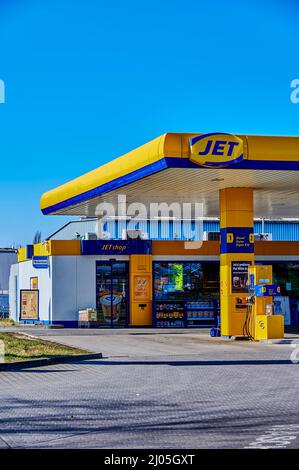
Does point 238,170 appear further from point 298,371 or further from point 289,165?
point 298,371

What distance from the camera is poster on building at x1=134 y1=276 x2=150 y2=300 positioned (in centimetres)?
3238

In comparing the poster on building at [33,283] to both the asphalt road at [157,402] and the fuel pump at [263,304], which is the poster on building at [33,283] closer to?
the fuel pump at [263,304]

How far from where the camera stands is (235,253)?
947 inches

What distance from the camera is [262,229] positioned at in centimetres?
4578

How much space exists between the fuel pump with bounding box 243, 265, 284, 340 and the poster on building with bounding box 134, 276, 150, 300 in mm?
9400

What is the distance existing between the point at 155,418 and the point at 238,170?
459 inches

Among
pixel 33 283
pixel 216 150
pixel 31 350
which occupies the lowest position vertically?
pixel 31 350

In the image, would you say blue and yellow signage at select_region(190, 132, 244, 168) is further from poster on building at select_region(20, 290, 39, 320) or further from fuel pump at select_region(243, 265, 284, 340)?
poster on building at select_region(20, 290, 39, 320)

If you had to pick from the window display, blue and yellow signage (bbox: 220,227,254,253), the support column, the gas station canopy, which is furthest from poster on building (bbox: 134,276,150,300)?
blue and yellow signage (bbox: 220,227,254,253)

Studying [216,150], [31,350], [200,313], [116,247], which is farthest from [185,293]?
[31,350]

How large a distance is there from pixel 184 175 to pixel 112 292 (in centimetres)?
→ 1152

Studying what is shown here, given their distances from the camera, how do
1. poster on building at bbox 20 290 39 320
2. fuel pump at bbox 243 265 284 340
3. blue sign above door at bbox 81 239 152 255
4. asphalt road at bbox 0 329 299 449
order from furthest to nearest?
poster on building at bbox 20 290 39 320 → blue sign above door at bbox 81 239 152 255 → fuel pump at bbox 243 265 284 340 → asphalt road at bbox 0 329 299 449

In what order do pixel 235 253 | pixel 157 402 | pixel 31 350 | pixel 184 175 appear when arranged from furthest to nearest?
pixel 235 253
pixel 184 175
pixel 31 350
pixel 157 402

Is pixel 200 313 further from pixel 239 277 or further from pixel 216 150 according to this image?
pixel 216 150
